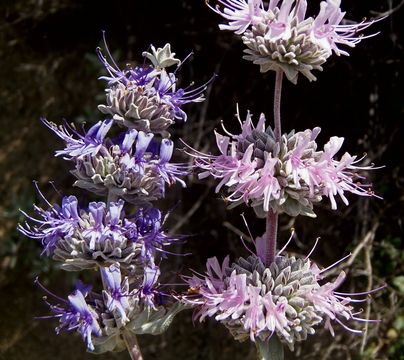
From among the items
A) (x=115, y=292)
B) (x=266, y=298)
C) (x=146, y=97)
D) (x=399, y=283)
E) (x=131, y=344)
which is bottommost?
(x=399, y=283)

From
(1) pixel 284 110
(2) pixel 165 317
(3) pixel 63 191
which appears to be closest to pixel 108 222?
(2) pixel 165 317

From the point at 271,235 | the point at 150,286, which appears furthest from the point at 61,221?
the point at 271,235

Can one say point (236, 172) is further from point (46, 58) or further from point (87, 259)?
point (46, 58)

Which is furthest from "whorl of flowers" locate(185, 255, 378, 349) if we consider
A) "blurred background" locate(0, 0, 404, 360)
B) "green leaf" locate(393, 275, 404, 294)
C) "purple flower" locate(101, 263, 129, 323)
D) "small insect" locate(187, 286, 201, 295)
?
"green leaf" locate(393, 275, 404, 294)

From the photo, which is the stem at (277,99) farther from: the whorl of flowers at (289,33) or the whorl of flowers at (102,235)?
the whorl of flowers at (102,235)

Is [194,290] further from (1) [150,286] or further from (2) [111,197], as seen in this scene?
(2) [111,197]

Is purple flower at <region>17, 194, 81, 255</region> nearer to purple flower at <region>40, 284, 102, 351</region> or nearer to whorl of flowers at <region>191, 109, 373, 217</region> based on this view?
purple flower at <region>40, 284, 102, 351</region>

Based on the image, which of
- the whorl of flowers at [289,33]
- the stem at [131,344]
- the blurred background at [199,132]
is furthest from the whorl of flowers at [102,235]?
the blurred background at [199,132]

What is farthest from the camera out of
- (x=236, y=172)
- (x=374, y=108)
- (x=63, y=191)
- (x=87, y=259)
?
(x=63, y=191)
